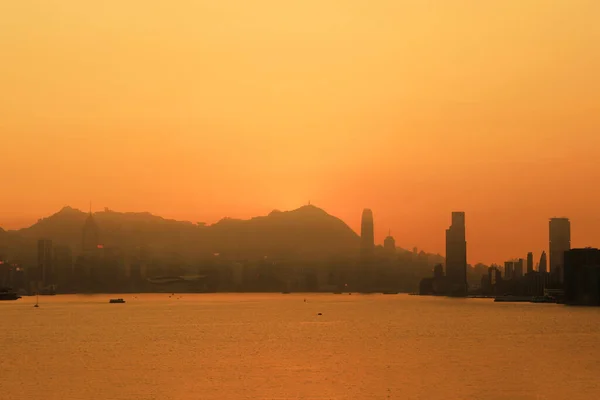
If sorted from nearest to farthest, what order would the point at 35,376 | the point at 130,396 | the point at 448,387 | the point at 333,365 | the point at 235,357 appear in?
the point at 130,396, the point at 448,387, the point at 35,376, the point at 333,365, the point at 235,357

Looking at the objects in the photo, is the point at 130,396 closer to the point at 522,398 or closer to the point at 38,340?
the point at 522,398

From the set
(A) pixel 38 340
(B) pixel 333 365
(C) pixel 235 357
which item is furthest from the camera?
(A) pixel 38 340

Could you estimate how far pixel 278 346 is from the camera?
16838cm

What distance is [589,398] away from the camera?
97375 mm

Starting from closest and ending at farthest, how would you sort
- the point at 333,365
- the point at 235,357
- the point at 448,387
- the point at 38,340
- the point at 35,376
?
1. the point at 448,387
2. the point at 35,376
3. the point at 333,365
4. the point at 235,357
5. the point at 38,340

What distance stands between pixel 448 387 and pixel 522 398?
1142 cm

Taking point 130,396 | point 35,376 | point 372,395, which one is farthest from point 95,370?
point 372,395

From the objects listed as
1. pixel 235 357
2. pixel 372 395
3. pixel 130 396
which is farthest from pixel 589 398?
pixel 235 357

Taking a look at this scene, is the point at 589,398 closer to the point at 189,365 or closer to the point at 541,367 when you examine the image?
the point at 541,367

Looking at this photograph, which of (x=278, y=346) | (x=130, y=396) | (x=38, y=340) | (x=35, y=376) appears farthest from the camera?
(x=38, y=340)

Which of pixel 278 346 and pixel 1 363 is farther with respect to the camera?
pixel 278 346

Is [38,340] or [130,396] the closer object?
[130,396]

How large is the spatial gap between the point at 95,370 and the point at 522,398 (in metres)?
60.2

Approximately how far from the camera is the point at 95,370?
408ft
